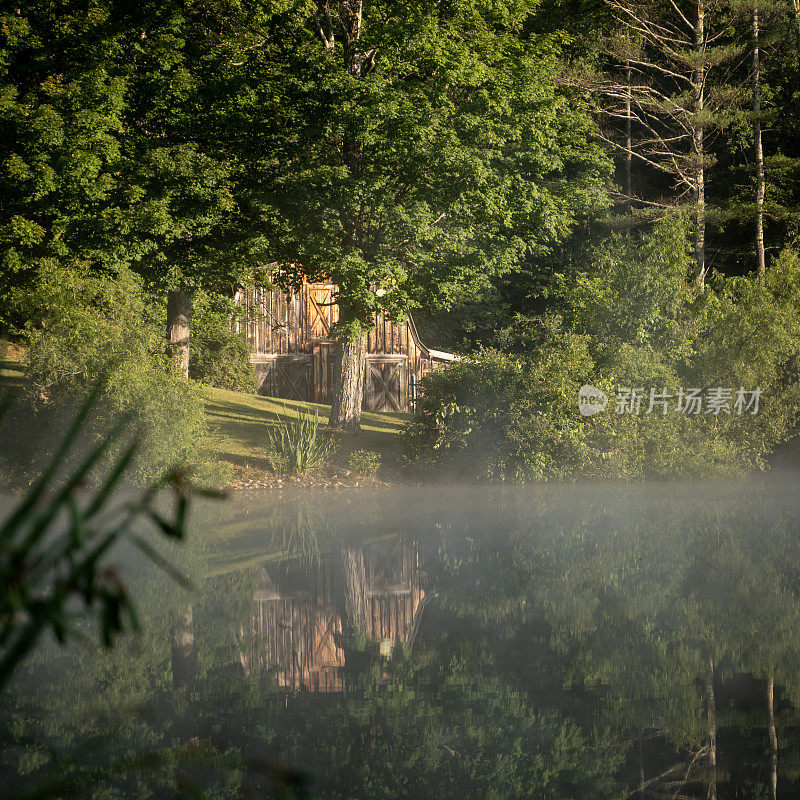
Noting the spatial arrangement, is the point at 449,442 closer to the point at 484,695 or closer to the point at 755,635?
the point at 755,635

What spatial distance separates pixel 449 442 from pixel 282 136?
25.4 feet

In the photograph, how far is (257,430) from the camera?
22969 mm

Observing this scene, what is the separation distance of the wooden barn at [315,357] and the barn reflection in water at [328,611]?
22488mm

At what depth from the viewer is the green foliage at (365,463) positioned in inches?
783

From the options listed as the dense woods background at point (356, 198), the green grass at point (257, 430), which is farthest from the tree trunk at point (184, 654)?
the green grass at point (257, 430)

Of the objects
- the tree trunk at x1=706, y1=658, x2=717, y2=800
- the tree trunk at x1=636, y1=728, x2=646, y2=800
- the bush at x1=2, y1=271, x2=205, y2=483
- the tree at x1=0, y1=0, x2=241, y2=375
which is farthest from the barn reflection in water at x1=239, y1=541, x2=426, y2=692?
the tree at x1=0, y1=0, x2=241, y2=375

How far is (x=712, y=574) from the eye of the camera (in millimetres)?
10781

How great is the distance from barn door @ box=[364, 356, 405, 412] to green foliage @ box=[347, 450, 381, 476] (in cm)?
1453

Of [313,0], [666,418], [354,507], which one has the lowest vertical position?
[354,507]

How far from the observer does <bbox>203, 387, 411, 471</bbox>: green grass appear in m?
20.6

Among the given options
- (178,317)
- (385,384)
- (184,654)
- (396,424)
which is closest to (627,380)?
(396,424)

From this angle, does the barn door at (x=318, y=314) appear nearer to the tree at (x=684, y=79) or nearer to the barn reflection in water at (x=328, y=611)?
the tree at (x=684, y=79)

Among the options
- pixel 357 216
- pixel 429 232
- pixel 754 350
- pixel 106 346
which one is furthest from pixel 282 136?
pixel 754 350

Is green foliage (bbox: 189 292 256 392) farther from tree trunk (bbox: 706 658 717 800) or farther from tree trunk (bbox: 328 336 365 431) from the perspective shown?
tree trunk (bbox: 706 658 717 800)
